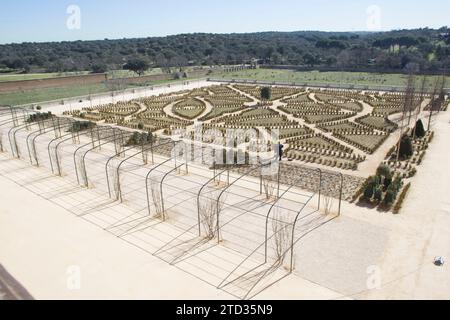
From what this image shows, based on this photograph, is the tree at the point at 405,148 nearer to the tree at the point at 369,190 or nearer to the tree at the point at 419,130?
the tree at the point at 419,130

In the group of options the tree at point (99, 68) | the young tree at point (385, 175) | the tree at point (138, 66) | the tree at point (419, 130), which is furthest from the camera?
the tree at point (138, 66)

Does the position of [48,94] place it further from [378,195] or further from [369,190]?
[378,195]

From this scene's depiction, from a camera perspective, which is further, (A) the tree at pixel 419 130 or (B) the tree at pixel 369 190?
(A) the tree at pixel 419 130

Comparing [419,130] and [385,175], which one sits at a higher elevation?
[419,130]

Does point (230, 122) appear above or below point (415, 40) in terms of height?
below

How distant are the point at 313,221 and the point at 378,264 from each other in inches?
151

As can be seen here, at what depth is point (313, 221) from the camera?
16.5 metres

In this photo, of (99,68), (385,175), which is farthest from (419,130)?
(99,68)

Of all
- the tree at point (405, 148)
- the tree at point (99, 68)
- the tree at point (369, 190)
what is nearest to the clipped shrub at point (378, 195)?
the tree at point (369, 190)

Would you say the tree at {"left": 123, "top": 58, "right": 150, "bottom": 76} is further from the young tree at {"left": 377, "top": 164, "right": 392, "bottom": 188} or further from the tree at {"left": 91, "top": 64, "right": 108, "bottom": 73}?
the young tree at {"left": 377, "top": 164, "right": 392, "bottom": 188}

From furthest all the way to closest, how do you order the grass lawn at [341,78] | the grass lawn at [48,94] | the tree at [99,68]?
the tree at [99,68]
the grass lawn at [341,78]
the grass lawn at [48,94]

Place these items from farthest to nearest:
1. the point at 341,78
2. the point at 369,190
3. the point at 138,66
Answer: the point at 138,66 → the point at 341,78 → the point at 369,190

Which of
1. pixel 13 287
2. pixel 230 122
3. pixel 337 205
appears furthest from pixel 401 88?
pixel 13 287
